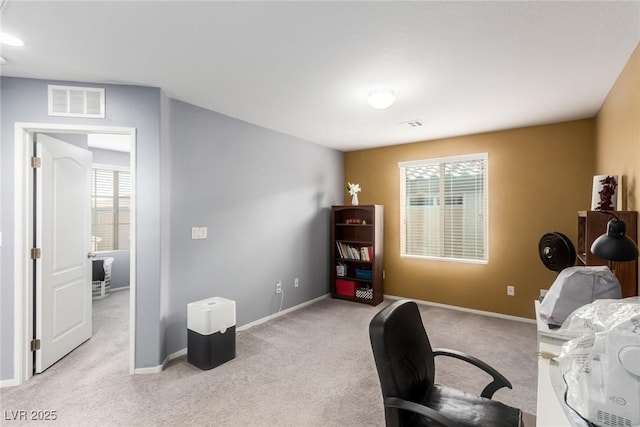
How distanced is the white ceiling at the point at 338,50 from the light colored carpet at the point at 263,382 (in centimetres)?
244

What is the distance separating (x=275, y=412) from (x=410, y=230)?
3.34 m

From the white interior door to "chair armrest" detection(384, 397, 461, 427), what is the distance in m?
2.98

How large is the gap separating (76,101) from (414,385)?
125 inches

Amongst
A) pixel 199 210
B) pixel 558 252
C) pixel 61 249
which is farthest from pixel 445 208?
pixel 61 249

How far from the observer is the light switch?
3.07 meters

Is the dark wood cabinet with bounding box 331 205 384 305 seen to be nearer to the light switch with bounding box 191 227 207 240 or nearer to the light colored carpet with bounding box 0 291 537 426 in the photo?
the light colored carpet with bounding box 0 291 537 426

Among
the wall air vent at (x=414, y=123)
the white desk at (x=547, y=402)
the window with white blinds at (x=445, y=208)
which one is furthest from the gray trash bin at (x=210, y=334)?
the window with white blinds at (x=445, y=208)

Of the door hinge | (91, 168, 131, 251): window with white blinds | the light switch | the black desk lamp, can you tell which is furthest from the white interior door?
the black desk lamp

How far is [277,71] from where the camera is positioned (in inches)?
92.1

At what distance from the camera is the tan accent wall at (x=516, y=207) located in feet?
11.5

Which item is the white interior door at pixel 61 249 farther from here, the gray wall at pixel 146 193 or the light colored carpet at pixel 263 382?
the gray wall at pixel 146 193

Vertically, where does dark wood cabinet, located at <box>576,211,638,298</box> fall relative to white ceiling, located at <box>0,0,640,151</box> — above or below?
below

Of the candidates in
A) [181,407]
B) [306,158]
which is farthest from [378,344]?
[306,158]

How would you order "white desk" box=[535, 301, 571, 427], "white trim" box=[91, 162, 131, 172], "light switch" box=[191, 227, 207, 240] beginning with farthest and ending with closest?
"white trim" box=[91, 162, 131, 172] → "light switch" box=[191, 227, 207, 240] → "white desk" box=[535, 301, 571, 427]
